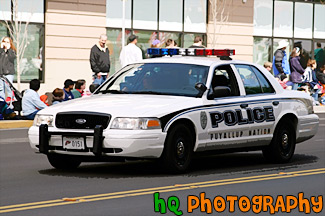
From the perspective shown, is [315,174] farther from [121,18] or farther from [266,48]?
[266,48]

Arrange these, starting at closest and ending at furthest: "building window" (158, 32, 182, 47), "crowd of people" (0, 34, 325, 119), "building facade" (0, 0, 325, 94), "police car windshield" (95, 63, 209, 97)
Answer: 1. "police car windshield" (95, 63, 209, 97)
2. "crowd of people" (0, 34, 325, 119)
3. "building facade" (0, 0, 325, 94)
4. "building window" (158, 32, 182, 47)

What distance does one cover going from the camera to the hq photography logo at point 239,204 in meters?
8.38

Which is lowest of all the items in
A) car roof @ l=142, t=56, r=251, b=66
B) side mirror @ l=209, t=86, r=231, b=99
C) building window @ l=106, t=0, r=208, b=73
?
side mirror @ l=209, t=86, r=231, b=99

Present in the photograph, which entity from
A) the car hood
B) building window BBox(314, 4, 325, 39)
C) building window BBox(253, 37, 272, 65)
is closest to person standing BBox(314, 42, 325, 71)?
building window BBox(314, 4, 325, 39)

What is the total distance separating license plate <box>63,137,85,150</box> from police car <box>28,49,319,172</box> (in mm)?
12

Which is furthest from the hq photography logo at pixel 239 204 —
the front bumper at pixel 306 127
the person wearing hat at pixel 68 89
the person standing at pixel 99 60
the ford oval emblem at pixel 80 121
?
the person standing at pixel 99 60

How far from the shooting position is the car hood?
10.6 m

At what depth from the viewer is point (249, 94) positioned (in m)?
12.3

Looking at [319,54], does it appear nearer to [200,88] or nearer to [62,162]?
[200,88]

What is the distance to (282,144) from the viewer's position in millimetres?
12703

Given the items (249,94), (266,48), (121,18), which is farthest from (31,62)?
(249,94)

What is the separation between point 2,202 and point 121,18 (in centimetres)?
2300

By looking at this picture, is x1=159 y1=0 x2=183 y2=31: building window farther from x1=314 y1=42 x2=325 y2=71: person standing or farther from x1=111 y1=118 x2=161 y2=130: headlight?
x1=111 y1=118 x2=161 y2=130: headlight

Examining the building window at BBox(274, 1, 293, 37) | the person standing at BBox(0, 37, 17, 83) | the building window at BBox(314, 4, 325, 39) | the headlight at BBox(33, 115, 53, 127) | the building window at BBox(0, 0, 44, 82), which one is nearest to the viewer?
the headlight at BBox(33, 115, 53, 127)
